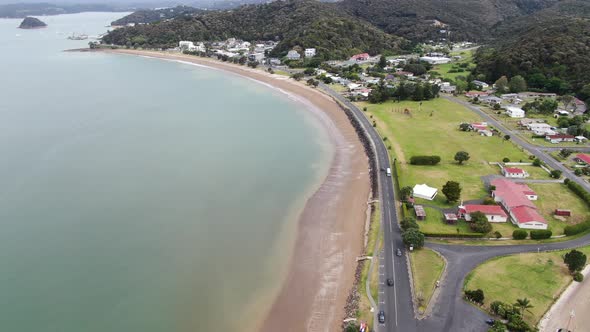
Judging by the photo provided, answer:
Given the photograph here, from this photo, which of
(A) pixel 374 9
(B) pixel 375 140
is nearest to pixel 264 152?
(B) pixel 375 140

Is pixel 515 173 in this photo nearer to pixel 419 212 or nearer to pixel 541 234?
pixel 541 234

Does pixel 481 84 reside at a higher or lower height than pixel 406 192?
higher

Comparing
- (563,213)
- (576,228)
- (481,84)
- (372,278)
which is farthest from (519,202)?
(481,84)

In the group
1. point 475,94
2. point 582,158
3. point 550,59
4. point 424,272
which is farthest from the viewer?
point 550,59

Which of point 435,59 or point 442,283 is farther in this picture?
point 435,59

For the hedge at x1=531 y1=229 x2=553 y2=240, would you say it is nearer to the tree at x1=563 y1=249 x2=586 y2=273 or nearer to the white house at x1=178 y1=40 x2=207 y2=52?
the tree at x1=563 y1=249 x2=586 y2=273

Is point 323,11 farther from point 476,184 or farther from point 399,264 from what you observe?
point 399,264
